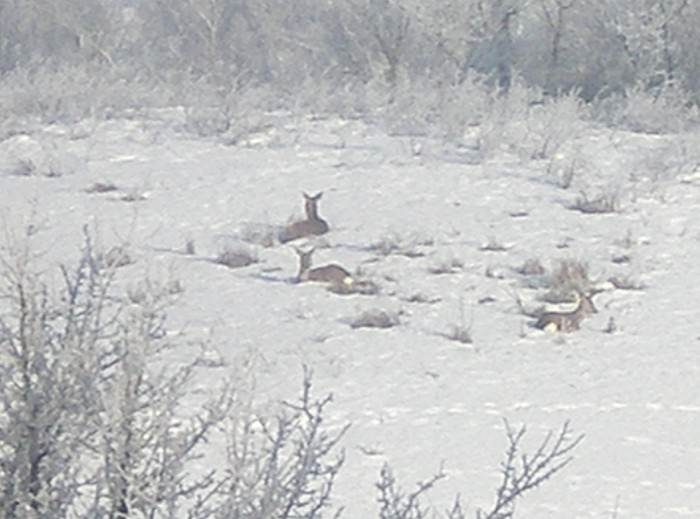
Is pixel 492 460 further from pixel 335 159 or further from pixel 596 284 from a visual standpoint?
pixel 335 159

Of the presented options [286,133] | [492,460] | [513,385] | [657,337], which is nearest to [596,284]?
[657,337]

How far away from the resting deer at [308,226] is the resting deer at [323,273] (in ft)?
2.98

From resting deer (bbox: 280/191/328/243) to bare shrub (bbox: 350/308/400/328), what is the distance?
5.93 feet

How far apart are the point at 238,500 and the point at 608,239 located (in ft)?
23.8

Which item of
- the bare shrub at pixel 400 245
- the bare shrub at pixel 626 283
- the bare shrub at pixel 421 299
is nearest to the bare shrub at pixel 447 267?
the bare shrub at pixel 400 245

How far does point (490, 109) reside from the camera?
13.9 metres

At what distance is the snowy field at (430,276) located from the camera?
18.9 feet

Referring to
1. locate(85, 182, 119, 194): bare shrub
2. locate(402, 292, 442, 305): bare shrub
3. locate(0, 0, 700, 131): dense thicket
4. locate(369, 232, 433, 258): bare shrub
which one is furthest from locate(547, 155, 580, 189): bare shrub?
locate(85, 182, 119, 194): bare shrub

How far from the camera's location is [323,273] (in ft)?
27.4

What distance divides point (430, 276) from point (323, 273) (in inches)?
31.4

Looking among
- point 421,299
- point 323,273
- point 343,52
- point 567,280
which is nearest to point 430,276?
point 421,299

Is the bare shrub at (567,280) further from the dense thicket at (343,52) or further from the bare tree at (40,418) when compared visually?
the bare tree at (40,418)

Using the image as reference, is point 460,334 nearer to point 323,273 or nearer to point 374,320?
point 374,320

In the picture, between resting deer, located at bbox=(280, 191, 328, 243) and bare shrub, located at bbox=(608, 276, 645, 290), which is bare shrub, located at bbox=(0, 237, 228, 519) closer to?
bare shrub, located at bbox=(608, 276, 645, 290)
